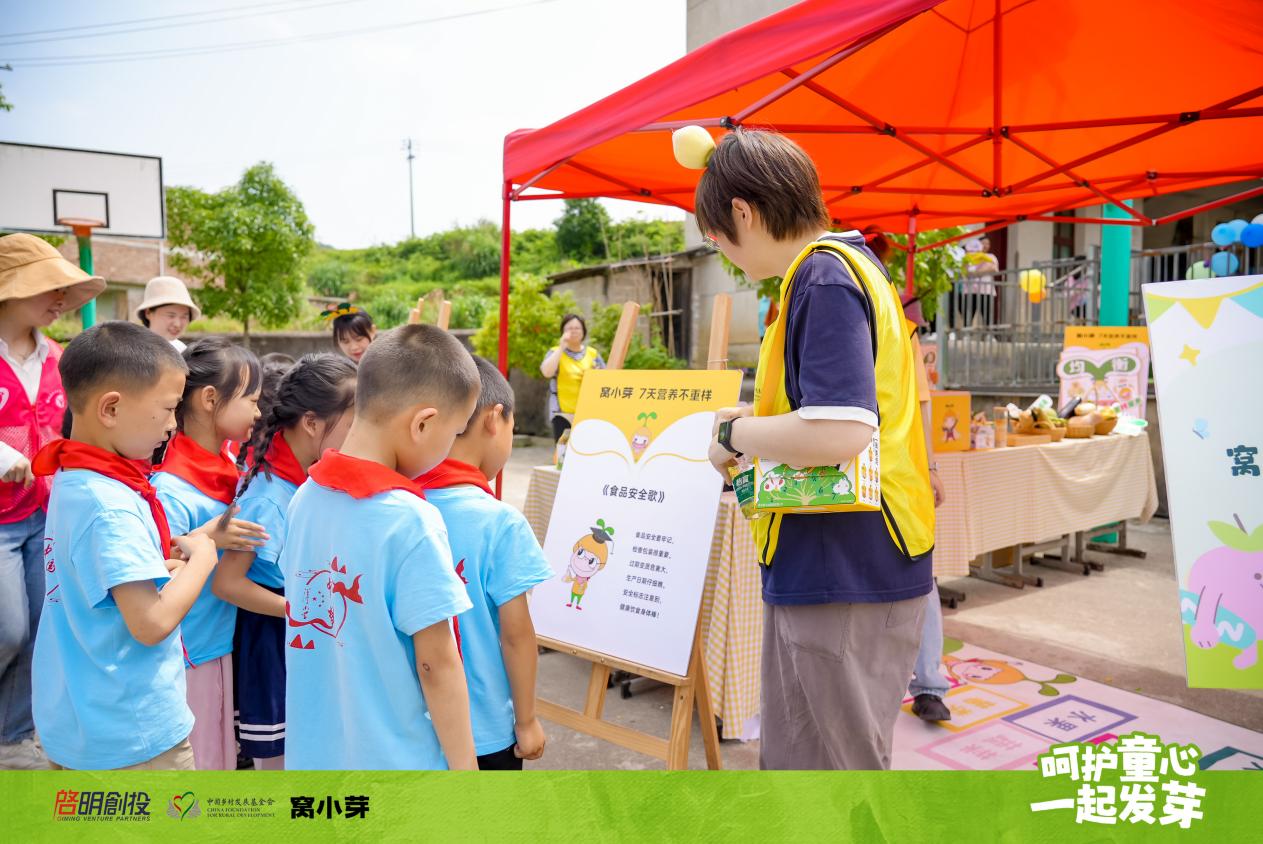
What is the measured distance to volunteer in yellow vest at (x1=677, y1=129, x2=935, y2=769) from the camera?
1.38 metres

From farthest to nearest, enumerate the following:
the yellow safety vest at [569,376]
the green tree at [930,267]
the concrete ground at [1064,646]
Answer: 1. the yellow safety vest at [569,376]
2. the green tree at [930,267]
3. the concrete ground at [1064,646]

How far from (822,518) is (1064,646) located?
9.99ft

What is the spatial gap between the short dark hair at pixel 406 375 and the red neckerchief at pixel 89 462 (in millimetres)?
543

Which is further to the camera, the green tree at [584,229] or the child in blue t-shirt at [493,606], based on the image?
the green tree at [584,229]

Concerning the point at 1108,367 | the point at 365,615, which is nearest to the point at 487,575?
the point at 365,615

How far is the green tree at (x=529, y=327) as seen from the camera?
12.1m

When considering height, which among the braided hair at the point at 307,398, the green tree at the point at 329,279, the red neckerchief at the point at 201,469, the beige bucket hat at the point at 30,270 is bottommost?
the red neckerchief at the point at 201,469

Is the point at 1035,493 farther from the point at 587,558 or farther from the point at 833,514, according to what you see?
the point at 833,514

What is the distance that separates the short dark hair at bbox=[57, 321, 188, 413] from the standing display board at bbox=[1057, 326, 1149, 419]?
19.2ft

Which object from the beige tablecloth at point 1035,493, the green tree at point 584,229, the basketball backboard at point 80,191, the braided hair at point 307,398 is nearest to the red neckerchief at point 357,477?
the braided hair at point 307,398

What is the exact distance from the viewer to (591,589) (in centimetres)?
257

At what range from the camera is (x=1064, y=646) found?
3814 mm

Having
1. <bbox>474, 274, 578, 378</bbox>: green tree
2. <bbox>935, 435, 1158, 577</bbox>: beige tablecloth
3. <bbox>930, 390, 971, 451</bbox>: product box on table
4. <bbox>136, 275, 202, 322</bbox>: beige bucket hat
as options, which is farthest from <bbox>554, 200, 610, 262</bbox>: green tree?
<bbox>136, 275, 202, 322</bbox>: beige bucket hat

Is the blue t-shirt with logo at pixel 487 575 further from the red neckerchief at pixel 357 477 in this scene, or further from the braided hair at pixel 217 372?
the braided hair at pixel 217 372
